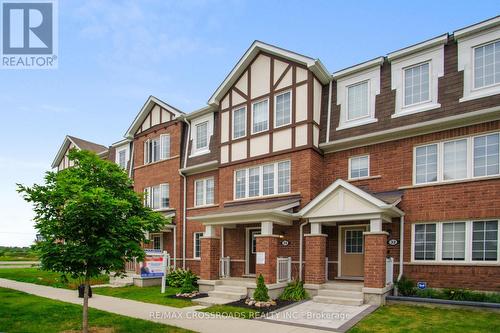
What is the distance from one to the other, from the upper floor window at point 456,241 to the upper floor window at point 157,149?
13825mm

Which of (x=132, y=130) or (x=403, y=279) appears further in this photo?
Answer: (x=132, y=130)

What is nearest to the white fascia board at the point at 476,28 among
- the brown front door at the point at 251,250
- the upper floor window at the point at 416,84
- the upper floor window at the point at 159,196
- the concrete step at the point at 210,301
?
the upper floor window at the point at 416,84

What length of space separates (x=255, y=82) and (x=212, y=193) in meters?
6.14

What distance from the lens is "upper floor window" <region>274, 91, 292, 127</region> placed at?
15.7 metres

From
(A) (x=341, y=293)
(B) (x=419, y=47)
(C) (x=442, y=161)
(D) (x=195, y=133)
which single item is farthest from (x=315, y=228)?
(D) (x=195, y=133)

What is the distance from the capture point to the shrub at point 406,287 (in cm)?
1198

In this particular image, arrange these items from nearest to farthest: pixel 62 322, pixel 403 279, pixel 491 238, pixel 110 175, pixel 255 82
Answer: pixel 110 175
pixel 62 322
pixel 491 238
pixel 403 279
pixel 255 82

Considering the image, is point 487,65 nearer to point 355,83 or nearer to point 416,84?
point 416,84

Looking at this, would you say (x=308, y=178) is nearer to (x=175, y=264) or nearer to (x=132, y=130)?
(x=175, y=264)

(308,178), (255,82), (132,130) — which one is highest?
(255,82)

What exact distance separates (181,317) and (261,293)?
3061mm

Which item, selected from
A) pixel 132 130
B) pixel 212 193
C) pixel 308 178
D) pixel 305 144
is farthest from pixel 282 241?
pixel 132 130

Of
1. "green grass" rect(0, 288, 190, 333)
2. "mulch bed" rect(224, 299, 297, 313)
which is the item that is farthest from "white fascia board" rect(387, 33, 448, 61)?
"green grass" rect(0, 288, 190, 333)

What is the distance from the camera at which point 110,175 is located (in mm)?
8594
